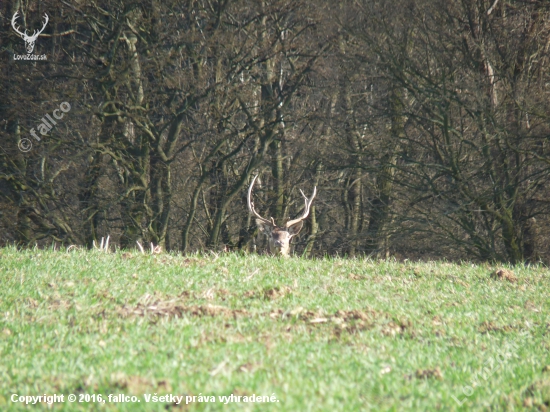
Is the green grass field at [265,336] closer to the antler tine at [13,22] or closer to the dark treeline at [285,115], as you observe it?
the dark treeline at [285,115]

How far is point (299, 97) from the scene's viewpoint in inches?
856

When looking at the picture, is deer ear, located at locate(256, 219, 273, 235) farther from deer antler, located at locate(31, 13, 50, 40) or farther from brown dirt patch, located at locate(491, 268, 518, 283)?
deer antler, located at locate(31, 13, 50, 40)

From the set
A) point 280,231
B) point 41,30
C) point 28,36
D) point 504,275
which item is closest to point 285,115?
point 41,30

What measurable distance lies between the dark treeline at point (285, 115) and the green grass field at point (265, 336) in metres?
9.02

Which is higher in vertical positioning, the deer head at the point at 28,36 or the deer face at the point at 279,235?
the deer head at the point at 28,36

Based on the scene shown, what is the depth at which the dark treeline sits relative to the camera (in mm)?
17125

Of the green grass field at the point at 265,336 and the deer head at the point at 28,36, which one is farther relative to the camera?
the deer head at the point at 28,36

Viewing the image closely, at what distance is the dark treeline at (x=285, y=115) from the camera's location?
17125 millimetres

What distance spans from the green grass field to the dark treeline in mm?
9024

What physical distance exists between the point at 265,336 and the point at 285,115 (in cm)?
1596

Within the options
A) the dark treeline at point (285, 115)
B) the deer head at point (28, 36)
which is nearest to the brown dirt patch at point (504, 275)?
the dark treeline at point (285, 115)

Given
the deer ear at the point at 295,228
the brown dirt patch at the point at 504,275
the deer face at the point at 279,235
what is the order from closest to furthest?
the brown dirt patch at the point at 504,275, the deer face at the point at 279,235, the deer ear at the point at 295,228

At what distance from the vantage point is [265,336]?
5.37 m

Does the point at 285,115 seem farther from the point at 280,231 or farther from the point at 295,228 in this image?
the point at 280,231
